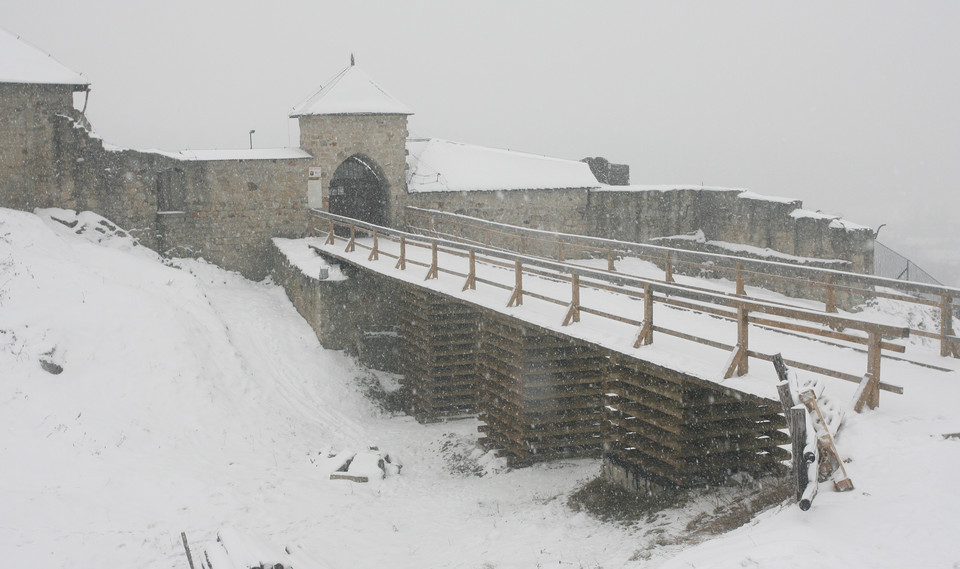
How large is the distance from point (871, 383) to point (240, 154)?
1683cm

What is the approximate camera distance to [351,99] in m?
20.6

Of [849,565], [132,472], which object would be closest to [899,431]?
[849,565]

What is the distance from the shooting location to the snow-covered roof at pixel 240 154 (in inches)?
774

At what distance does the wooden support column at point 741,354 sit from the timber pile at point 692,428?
0.76m

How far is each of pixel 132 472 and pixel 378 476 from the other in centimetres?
327

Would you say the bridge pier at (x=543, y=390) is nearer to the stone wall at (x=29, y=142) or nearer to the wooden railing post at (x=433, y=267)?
the wooden railing post at (x=433, y=267)

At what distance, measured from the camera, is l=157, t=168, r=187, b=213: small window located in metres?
19.3

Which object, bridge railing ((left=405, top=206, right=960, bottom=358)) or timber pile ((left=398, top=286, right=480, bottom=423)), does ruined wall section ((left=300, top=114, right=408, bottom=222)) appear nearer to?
bridge railing ((left=405, top=206, right=960, bottom=358))

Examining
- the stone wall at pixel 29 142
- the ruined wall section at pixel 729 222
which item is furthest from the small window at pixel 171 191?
the ruined wall section at pixel 729 222

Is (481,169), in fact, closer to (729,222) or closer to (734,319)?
(729,222)

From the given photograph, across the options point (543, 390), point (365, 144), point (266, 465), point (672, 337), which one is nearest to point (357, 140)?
point (365, 144)

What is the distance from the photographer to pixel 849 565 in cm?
496

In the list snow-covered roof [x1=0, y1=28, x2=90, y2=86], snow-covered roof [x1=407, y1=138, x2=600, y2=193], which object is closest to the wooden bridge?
snow-covered roof [x1=407, y1=138, x2=600, y2=193]

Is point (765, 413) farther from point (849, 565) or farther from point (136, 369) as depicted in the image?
point (136, 369)
